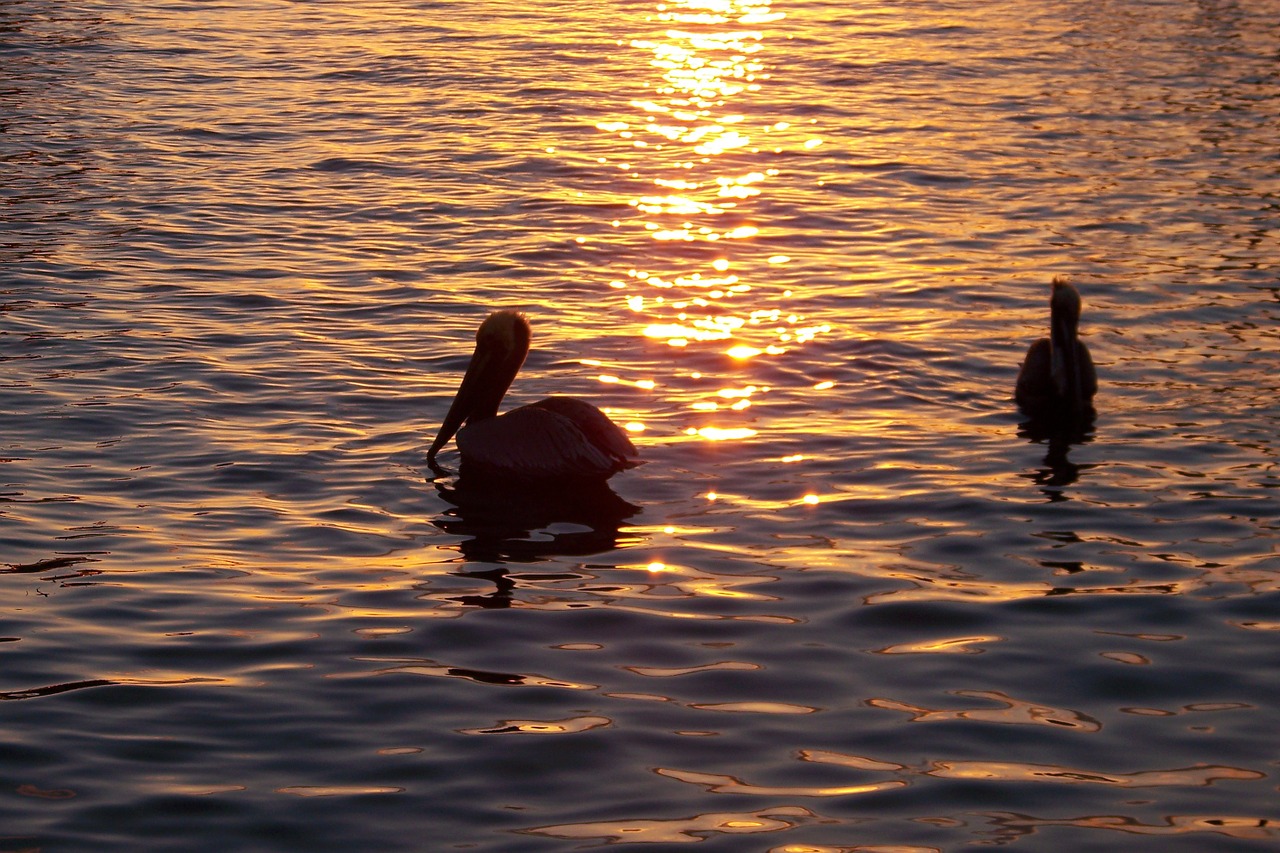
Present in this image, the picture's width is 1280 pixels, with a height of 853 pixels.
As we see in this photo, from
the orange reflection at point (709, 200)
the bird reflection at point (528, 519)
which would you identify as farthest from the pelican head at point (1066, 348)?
the bird reflection at point (528, 519)

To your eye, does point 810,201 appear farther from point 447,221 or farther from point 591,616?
point 591,616

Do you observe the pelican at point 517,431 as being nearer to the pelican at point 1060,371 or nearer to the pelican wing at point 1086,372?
the pelican at point 1060,371

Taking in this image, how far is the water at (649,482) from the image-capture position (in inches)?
239

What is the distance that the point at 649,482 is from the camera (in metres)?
Answer: 9.49

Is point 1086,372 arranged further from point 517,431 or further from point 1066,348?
point 517,431

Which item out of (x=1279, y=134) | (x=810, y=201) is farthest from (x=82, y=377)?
(x=1279, y=134)

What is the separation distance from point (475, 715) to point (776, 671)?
1.29 meters

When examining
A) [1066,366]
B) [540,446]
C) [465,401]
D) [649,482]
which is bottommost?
[649,482]

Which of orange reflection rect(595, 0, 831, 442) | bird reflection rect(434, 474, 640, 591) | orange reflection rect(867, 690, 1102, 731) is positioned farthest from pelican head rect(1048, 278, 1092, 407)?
orange reflection rect(867, 690, 1102, 731)

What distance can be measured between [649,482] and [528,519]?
Result: 29.7 inches

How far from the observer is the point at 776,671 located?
6.98 meters

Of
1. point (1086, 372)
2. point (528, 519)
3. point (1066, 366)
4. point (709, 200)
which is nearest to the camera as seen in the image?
point (528, 519)

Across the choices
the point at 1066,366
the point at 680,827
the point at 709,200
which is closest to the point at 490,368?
the point at 1066,366

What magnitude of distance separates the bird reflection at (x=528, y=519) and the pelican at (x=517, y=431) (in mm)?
112
